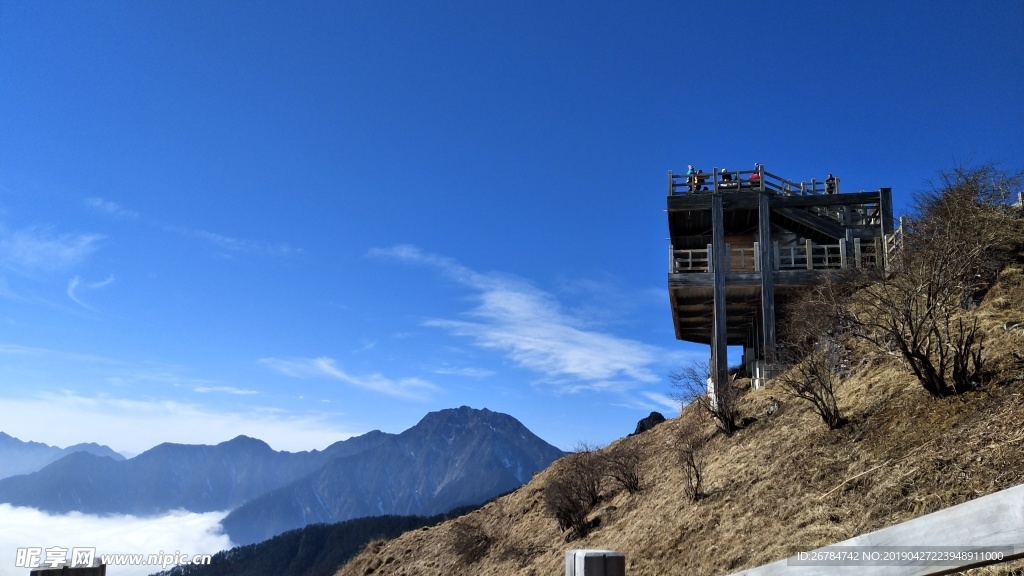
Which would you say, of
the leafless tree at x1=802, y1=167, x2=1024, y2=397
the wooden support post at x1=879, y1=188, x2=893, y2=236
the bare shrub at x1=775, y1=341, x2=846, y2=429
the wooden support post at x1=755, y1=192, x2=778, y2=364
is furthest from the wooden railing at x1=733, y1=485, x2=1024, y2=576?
the wooden support post at x1=879, y1=188, x2=893, y2=236

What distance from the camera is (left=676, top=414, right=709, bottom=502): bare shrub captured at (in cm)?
1480

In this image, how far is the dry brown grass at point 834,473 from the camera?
8.75 meters

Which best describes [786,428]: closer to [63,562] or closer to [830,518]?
[830,518]

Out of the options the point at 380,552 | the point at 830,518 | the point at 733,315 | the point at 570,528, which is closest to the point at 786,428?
the point at 830,518

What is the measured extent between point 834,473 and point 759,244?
41.3 ft

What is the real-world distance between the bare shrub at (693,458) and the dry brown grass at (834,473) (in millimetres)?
254

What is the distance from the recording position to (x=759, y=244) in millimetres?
22578

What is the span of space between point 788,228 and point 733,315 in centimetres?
392

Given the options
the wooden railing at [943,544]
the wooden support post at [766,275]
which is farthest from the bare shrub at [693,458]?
the wooden railing at [943,544]

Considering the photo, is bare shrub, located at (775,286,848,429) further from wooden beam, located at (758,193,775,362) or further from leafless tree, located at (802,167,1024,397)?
wooden beam, located at (758,193,775,362)

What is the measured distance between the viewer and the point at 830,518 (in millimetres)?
9797

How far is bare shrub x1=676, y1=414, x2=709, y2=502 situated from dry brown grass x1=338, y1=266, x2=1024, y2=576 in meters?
0.25

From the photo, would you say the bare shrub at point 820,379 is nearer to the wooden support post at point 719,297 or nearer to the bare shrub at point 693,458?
the bare shrub at point 693,458

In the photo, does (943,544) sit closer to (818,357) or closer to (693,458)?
(818,357)
